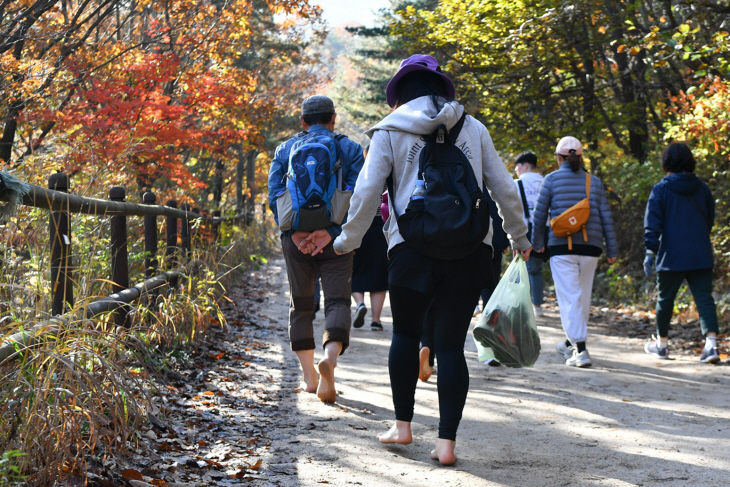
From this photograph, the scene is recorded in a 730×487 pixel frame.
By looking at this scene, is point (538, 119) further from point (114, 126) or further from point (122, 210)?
point (122, 210)

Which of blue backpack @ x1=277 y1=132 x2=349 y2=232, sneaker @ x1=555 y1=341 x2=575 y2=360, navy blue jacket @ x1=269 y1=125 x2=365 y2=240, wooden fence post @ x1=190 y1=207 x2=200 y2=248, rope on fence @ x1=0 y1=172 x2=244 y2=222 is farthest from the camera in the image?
wooden fence post @ x1=190 y1=207 x2=200 y2=248

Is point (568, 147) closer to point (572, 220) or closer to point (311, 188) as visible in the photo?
point (572, 220)

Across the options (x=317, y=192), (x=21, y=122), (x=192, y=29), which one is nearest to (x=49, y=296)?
(x=317, y=192)

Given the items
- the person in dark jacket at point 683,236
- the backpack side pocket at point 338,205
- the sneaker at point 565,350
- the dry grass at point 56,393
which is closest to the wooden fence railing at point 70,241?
the dry grass at point 56,393

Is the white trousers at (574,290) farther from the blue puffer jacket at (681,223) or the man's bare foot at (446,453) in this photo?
the man's bare foot at (446,453)

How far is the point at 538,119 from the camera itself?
13422 millimetres

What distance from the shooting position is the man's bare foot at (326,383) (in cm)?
512

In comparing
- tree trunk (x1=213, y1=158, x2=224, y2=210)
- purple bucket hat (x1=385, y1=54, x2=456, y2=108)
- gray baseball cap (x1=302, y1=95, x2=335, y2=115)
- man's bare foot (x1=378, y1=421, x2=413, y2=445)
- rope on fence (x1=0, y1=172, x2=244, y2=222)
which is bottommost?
man's bare foot (x1=378, y1=421, x2=413, y2=445)

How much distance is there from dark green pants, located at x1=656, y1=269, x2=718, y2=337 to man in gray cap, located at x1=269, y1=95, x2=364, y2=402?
3594mm

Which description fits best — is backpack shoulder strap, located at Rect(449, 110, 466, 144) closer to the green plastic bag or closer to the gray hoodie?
the gray hoodie

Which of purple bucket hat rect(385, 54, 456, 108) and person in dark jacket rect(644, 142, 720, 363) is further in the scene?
person in dark jacket rect(644, 142, 720, 363)

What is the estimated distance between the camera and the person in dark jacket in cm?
708

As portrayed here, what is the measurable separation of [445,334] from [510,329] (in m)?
1.37

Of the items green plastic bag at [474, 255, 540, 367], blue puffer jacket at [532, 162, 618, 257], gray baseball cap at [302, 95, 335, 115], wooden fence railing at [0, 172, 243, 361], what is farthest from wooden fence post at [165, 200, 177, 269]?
green plastic bag at [474, 255, 540, 367]
